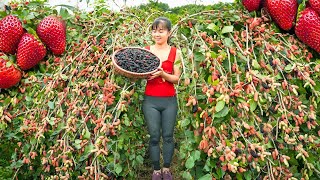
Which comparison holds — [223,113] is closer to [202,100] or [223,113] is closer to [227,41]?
[202,100]

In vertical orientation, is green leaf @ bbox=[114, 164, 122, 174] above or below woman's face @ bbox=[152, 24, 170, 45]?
below

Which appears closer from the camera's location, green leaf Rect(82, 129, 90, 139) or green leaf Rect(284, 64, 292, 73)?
green leaf Rect(284, 64, 292, 73)

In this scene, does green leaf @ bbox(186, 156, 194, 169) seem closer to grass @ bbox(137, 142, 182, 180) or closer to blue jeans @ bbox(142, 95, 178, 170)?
blue jeans @ bbox(142, 95, 178, 170)

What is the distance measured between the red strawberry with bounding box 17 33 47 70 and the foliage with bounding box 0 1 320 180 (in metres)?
0.06

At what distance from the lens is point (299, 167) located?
194 cm

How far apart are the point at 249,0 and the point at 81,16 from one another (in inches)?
38.6

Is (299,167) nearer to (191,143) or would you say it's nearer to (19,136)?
(191,143)

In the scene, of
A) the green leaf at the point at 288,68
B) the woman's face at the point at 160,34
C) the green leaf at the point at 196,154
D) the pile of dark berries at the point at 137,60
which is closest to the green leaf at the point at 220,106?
the green leaf at the point at 196,154

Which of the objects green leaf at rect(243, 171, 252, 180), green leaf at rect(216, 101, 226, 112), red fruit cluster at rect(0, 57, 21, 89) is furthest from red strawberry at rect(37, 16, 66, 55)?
green leaf at rect(243, 171, 252, 180)

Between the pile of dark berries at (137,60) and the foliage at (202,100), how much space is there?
9 cm

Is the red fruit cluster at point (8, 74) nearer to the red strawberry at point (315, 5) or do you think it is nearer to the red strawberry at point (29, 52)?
the red strawberry at point (29, 52)

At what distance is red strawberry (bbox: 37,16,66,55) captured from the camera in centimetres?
209

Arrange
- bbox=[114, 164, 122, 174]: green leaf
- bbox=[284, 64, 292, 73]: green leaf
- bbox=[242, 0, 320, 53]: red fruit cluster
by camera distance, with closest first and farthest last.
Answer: bbox=[284, 64, 292, 73]: green leaf → bbox=[242, 0, 320, 53]: red fruit cluster → bbox=[114, 164, 122, 174]: green leaf

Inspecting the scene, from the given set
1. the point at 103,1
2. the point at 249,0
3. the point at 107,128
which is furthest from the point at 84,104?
the point at 103,1
